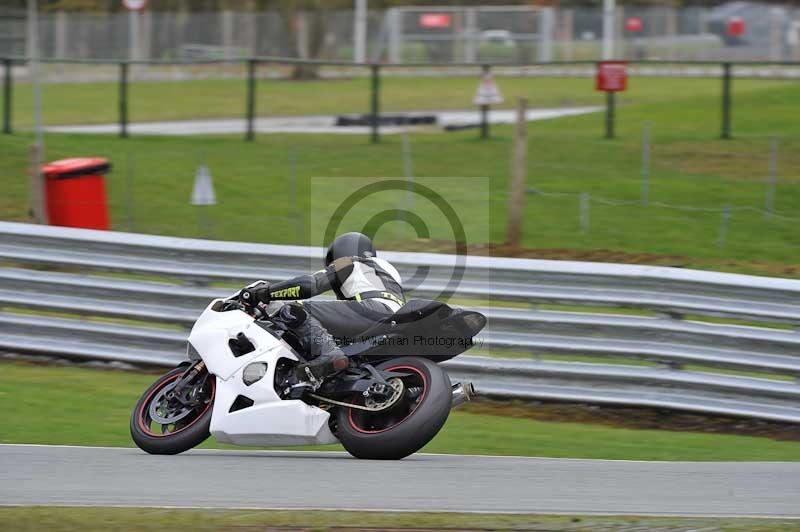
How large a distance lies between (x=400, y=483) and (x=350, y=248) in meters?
1.58

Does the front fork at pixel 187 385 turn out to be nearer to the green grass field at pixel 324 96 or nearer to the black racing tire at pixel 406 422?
the black racing tire at pixel 406 422

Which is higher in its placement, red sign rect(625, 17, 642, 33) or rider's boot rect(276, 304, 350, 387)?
red sign rect(625, 17, 642, 33)

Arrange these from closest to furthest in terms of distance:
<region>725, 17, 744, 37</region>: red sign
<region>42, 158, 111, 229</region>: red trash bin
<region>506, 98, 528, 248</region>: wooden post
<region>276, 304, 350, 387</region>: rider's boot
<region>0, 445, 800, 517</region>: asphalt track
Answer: <region>0, 445, 800, 517</region>: asphalt track, <region>276, 304, 350, 387</region>: rider's boot, <region>506, 98, 528, 248</region>: wooden post, <region>42, 158, 111, 229</region>: red trash bin, <region>725, 17, 744, 37</region>: red sign

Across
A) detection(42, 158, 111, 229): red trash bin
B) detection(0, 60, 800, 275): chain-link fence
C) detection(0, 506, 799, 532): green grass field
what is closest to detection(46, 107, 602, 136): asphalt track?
detection(0, 60, 800, 275): chain-link fence

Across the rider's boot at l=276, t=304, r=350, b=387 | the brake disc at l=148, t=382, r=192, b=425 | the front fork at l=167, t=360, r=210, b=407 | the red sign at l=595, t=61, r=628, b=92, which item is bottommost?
the brake disc at l=148, t=382, r=192, b=425

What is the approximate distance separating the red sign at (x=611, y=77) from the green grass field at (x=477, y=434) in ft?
35.7

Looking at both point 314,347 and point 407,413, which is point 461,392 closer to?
point 407,413

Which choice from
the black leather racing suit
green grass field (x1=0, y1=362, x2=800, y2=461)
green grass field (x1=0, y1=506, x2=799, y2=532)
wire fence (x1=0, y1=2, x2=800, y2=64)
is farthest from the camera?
wire fence (x1=0, y1=2, x2=800, y2=64)

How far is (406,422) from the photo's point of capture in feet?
21.4

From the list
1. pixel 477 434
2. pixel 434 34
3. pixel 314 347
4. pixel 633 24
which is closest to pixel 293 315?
pixel 314 347

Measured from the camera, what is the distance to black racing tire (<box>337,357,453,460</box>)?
6.49 metres

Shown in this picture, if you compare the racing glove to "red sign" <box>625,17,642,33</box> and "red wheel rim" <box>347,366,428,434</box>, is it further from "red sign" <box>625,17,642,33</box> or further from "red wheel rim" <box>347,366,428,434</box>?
"red sign" <box>625,17,642,33</box>

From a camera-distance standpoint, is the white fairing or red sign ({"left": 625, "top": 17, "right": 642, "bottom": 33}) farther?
red sign ({"left": 625, "top": 17, "right": 642, "bottom": 33})

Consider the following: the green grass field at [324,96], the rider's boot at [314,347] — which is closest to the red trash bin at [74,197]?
the rider's boot at [314,347]
